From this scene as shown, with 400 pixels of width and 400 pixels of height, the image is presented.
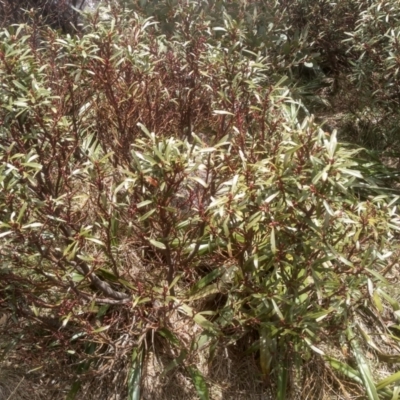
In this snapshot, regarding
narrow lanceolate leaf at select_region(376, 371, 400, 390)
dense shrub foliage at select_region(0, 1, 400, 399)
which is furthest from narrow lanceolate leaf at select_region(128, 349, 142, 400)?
narrow lanceolate leaf at select_region(376, 371, 400, 390)

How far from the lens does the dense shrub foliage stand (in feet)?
6.72

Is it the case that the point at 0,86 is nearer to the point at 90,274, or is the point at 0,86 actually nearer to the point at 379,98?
the point at 90,274

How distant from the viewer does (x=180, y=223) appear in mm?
2418

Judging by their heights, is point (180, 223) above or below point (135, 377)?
above

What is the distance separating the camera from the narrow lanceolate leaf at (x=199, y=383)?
239 centimetres

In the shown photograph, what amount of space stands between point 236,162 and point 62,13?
2.91m

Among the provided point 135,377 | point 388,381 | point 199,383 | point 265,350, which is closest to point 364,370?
point 388,381

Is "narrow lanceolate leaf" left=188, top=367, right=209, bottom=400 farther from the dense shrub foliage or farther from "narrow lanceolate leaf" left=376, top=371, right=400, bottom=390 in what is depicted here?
"narrow lanceolate leaf" left=376, top=371, right=400, bottom=390

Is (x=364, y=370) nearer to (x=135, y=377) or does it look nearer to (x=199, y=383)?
(x=199, y=383)

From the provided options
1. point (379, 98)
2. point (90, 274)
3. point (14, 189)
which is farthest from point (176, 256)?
point (379, 98)

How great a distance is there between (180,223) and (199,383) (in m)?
0.71

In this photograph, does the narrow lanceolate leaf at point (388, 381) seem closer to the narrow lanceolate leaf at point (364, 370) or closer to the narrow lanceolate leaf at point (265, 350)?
the narrow lanceolate leaf at point (364, 370)

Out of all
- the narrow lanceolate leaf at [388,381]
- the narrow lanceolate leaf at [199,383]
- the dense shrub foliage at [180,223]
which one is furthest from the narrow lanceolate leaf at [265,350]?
the narrow lanceolate leaf at [388,381]

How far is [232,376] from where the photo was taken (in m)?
2.57
